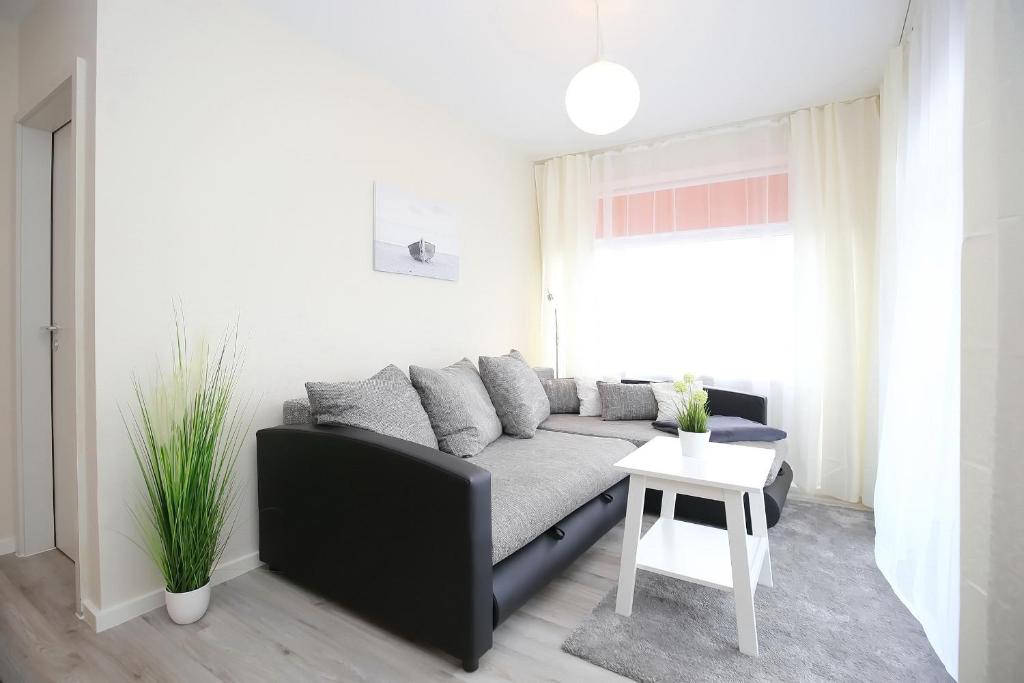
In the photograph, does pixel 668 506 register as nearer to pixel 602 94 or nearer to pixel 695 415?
pixel 695 415

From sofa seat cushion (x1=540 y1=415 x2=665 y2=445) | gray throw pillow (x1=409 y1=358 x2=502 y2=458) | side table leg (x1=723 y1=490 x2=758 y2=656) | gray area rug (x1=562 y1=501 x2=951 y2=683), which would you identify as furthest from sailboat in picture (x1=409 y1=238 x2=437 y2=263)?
side table leg (x1=723 y1=490 x2=758 y2=656)

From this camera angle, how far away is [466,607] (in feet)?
5.04

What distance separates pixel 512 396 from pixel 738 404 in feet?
5.01

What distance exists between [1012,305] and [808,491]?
2917 mm

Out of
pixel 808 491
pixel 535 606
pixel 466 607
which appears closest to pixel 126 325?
pixel 466 607

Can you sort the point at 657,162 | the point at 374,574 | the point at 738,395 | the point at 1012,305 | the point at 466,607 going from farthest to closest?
the point at 657,162, the point at 738,395, the point at 374,574, the point at 466,607, the point at 1012,305

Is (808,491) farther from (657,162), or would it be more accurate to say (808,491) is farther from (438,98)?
(438,98)

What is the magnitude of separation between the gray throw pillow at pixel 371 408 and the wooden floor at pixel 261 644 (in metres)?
0.72

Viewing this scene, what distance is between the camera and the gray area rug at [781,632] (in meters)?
1.57

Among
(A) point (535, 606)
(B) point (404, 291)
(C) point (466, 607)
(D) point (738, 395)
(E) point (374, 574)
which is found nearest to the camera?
(C) point (466, 607)

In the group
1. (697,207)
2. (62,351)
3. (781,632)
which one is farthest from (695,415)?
(62,351)

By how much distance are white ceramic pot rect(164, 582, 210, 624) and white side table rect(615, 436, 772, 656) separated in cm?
157

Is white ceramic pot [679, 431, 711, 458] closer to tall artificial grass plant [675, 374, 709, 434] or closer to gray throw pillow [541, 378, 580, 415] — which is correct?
tall artificial grass plant [675, 374, 709, 434]

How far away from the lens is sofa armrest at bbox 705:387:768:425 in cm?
324
